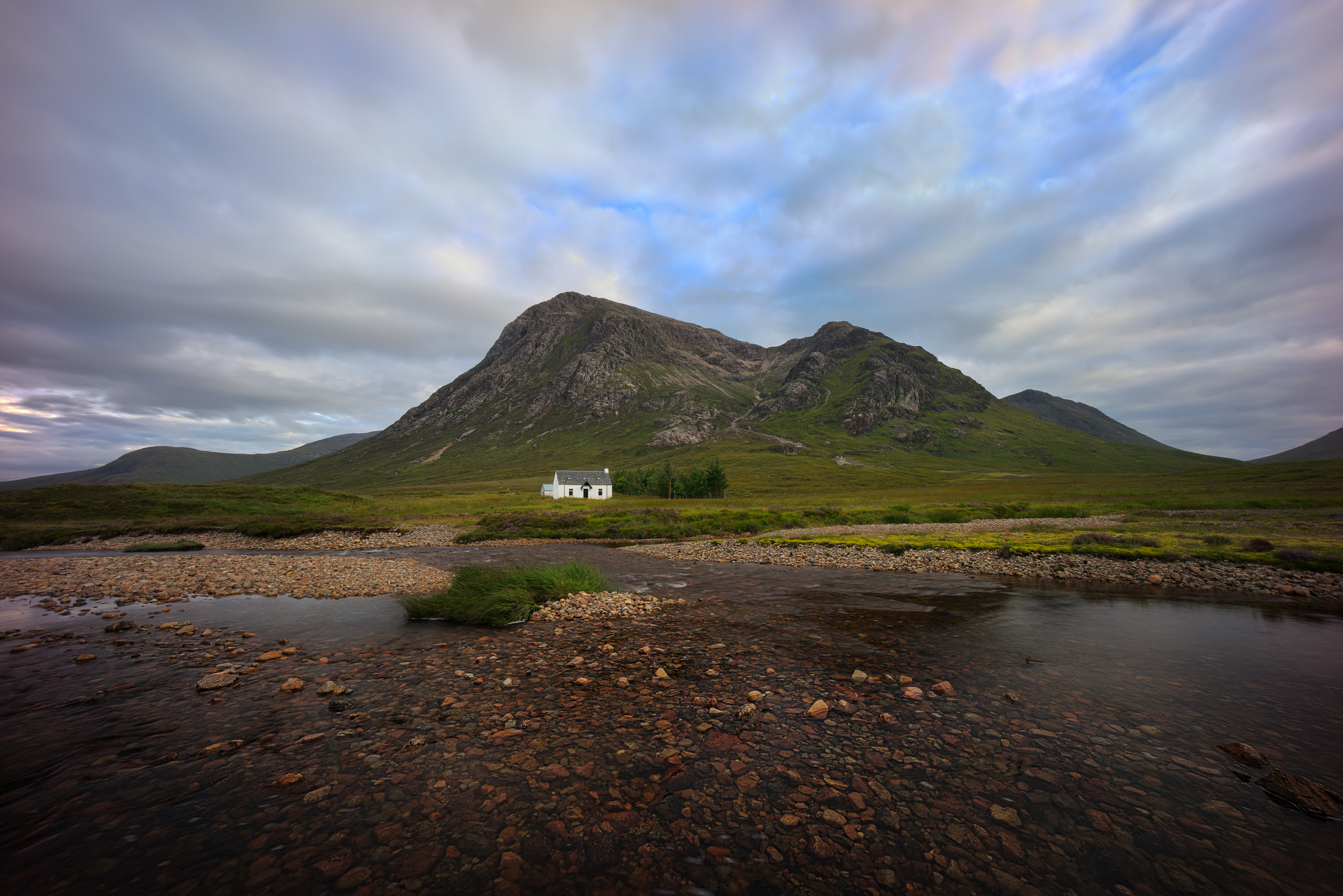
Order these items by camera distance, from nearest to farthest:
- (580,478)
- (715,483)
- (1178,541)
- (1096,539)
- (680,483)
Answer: (1178,541) → (1096,539) → (715,483) → (680,483) → (580,478)

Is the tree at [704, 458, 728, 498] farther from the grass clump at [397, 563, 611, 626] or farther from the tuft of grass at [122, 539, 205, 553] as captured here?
the grass clump at [397, 563, 611, 626]

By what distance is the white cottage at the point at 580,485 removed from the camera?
127188mm

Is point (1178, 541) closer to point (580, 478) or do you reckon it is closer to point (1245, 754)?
point (1245, 754)

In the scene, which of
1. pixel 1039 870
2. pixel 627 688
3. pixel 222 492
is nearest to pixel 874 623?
pixel 627 688

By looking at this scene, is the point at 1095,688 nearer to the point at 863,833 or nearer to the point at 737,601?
the point at 863,833

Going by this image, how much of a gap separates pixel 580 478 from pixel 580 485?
2.90m

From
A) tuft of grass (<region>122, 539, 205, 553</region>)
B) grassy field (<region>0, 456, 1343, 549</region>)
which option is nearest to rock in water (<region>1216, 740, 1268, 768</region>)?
grassy field (<region>0, 456, 1343, 549</region>)

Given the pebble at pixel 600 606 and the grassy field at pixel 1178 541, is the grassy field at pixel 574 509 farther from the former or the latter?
the pebble at pixel 600 606

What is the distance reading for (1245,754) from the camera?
28.1ft

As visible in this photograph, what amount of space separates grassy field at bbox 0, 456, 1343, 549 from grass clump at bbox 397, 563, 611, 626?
1276 inches

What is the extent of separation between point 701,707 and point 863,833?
437 cm

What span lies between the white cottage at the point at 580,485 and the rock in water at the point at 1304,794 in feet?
398

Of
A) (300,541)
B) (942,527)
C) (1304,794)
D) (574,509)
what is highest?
(574,509)

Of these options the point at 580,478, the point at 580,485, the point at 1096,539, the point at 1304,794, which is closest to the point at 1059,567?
the point at 1096,539
